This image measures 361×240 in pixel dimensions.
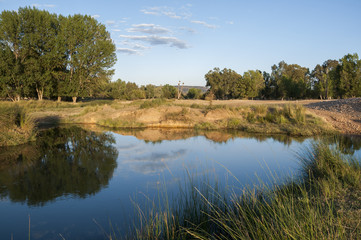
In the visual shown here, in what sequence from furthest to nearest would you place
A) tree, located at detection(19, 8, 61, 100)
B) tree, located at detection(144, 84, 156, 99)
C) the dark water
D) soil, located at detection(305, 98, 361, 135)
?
tree, located at detection(144, 84, 156, 99) < tree, located at detection(19, 8, 61, 100) < soil, located at detection(305, 98, 361, 135) < the dark water

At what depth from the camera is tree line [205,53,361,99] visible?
4982cm

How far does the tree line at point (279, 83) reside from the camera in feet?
163

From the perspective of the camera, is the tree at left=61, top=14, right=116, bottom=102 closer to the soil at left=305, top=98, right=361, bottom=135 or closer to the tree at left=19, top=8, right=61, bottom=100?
the tree at left=19, top=8, right=61, bottom=100

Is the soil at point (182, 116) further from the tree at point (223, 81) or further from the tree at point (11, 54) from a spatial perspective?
the tree at point (223, 81)

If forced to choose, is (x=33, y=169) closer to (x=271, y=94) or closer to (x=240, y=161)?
(x=240, y=161)

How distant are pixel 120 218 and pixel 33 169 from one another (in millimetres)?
4810

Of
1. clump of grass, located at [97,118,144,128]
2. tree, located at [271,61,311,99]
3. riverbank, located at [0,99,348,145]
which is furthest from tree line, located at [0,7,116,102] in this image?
tree, located at [271,61,311,99]

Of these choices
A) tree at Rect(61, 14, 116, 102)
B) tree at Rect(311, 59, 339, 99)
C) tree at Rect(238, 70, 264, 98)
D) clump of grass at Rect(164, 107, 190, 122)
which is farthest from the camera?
tree at Rect(238, 70, 264, 98)

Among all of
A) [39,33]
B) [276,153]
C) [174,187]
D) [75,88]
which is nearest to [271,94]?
[75,88]

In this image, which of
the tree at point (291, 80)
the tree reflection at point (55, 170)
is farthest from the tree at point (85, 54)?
the tree at point (291, 80)

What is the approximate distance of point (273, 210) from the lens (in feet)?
10.4

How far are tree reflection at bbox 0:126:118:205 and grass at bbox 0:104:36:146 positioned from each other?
70cm

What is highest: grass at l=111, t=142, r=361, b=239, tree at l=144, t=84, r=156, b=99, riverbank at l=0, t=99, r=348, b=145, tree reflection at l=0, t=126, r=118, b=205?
tree at l=144, t=84, r=156, b=99

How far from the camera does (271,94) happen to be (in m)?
62.4
